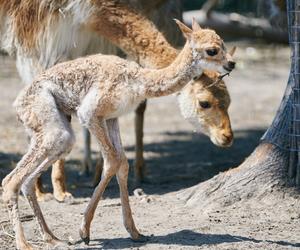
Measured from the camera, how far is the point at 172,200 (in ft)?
21.4

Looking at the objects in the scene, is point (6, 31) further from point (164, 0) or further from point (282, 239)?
point (282, 239)

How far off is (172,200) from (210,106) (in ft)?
2.80

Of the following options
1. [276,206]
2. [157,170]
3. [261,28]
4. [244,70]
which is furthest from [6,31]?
[244,70]

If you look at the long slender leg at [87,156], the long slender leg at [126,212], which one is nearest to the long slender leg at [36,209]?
the long slender leg at [126,212]

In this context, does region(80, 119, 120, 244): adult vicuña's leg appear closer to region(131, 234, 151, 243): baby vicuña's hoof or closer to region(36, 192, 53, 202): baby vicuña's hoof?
region(131, 234, 151, 243): baby vicuña's hoof

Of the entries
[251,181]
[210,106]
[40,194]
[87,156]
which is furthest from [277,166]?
[87,156]

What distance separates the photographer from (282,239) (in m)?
5.39

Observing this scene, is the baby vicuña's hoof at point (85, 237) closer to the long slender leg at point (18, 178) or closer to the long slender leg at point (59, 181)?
the long slender leg at point (18, 178)

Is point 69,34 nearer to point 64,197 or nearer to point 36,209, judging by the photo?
Result: point 64,197

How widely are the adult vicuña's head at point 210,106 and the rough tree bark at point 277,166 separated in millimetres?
553

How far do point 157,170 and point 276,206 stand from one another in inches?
101

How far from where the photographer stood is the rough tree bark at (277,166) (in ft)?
19.7

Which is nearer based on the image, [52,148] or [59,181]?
[52,148]

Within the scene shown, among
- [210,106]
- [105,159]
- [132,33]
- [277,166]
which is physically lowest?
[277,166]
